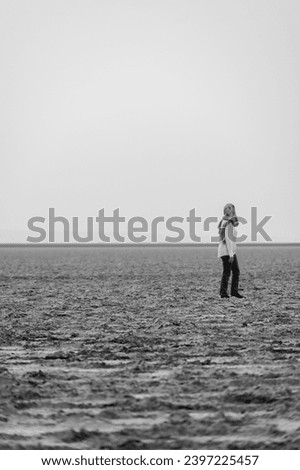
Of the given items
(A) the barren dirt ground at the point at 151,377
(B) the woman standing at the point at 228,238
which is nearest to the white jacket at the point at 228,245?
(B) the woman standing at the point at 228,238

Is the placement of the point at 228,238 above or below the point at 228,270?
above

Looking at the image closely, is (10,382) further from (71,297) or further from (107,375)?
(71,297)

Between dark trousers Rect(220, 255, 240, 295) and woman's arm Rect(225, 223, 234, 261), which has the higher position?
woman's arm Rect(225, 223, 234, 261)

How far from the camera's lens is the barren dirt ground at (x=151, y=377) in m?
5.67

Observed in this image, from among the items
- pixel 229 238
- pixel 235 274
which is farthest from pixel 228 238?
pixel 235 274

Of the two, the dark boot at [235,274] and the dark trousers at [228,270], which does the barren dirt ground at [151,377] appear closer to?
the dark trousers at [228,270]

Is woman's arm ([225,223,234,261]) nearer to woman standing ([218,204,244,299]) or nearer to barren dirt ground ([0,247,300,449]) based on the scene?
woman standing ([218,204,244,299])

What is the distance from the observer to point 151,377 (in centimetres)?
752

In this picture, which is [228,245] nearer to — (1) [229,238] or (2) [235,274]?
(1) [229,238]

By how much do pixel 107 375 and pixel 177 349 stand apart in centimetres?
179

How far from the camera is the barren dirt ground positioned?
5668mm

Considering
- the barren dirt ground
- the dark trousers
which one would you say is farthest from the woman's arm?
the barren dirt ground
